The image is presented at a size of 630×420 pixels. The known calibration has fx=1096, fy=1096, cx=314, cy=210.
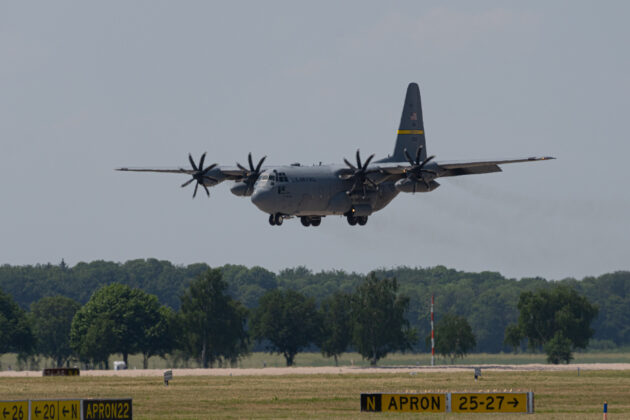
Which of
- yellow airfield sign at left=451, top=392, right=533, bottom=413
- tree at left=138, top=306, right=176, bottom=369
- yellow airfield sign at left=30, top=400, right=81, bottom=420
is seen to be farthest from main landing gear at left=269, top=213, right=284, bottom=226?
tree at left=138, top=306, right=176, bottom=369

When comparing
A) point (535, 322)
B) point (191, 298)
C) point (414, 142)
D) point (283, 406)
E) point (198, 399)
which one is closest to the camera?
point (283, 406)

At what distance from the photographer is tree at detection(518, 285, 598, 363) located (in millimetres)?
137250

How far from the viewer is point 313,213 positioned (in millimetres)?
80562

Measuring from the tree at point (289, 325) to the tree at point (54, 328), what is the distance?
110 feet

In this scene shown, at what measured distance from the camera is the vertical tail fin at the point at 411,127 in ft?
302

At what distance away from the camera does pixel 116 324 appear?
143 m

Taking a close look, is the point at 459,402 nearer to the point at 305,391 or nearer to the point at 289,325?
the point at 305,391

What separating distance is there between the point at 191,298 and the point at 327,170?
73.5 meters

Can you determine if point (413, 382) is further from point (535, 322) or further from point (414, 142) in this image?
point (535, 322)

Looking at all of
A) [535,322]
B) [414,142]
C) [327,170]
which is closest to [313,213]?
[327,170]

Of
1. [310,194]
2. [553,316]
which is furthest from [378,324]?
[310,194]

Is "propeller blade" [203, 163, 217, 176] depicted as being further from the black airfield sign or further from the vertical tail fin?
the black airfield sign

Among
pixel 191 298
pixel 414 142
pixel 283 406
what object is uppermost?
pixel 414 142

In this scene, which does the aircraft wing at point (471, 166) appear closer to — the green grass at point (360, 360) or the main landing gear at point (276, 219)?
the main landing gear at point (276, 219)
